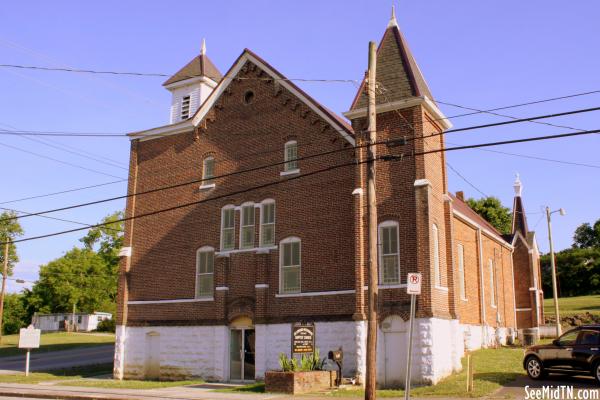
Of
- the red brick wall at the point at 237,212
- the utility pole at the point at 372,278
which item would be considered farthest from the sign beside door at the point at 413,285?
the red brick wall at the point at 237,212

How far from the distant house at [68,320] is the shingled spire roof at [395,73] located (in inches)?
2272

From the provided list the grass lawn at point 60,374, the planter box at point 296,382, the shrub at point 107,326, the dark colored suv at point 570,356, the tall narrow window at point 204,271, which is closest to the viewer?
the dark colored suv at point 570,356

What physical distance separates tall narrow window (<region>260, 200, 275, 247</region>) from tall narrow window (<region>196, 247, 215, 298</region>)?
9.18ft

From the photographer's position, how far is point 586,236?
4279 inches

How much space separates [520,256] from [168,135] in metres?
25.6

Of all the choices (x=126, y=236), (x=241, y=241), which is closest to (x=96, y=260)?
(x=126, y=236)

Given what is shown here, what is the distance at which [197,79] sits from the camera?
31.9 meters

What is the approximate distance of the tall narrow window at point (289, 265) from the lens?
2470 cm

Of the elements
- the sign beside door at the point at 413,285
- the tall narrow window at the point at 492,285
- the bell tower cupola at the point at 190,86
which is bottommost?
the sign beside door at the point at 413,285

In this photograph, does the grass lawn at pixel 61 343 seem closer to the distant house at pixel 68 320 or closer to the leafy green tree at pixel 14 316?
the distant house at pixel 68 320

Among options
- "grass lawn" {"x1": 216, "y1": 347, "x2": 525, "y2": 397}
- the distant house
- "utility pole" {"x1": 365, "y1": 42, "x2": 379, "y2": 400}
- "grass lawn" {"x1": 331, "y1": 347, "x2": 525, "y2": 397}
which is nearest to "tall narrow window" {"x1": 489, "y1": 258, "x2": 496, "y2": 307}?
"grass lawn" {"x1": 331, "y1": 347, "x2": 525, "y2": 397}

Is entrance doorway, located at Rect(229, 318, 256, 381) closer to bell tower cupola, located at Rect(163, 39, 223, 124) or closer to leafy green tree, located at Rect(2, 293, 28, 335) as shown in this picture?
bell tower cupola, located at Rect(163, 39, 223, 124)

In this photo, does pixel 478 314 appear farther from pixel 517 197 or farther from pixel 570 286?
pixel 570 286

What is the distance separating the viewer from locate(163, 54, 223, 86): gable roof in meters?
32.4
